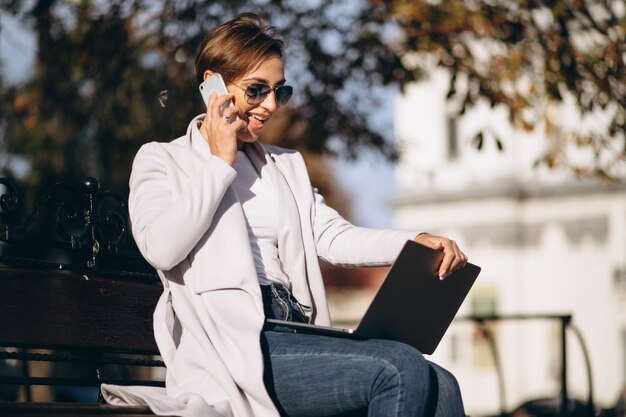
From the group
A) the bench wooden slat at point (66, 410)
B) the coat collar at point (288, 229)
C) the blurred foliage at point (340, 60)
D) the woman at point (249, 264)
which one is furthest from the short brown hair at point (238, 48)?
the blurred foliage at point (340, 60)

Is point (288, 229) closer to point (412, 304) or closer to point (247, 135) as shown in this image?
point (247, 135)

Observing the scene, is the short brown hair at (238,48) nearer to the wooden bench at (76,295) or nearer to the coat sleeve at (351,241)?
the coat sleeve at (351,241)

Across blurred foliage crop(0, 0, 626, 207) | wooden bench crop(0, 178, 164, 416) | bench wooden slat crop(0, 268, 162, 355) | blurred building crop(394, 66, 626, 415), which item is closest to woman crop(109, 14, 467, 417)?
wooden bench crop(0, 178, 164, 416)

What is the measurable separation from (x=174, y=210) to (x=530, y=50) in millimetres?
8241

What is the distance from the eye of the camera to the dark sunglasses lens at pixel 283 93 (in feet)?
14.4

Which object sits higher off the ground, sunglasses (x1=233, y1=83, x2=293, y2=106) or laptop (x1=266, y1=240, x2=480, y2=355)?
sunglasses (x1=233, y1=83, x2=293, y2=106)

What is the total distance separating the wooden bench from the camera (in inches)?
176

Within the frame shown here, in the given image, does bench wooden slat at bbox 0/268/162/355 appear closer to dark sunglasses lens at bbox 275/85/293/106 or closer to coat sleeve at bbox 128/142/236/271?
coat sleeve at bbox 128/142/236/271

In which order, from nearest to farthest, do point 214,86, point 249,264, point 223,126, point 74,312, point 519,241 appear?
1. point 249,264
2. point 223,126
3. point 214,86
4. point 74,312
5. point 519,241

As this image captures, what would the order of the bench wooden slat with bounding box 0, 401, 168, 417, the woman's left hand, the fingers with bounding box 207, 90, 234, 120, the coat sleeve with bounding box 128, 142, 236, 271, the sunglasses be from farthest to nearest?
Result: 1. the sunglasses
2. the fingers with bounding box 207, 90, 234, 120
3. the woman's left hand
4. the coat sleeve with bounding box 128, 142, 236, 271
5. the bench wooden slat with bounding box 0, 401, 168, 417

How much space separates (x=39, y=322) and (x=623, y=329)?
4030cm

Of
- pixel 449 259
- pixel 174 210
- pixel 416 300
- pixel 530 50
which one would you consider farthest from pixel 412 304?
pixel 530 50

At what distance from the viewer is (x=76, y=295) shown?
15.5ft

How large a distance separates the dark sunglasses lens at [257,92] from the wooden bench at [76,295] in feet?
3.10
